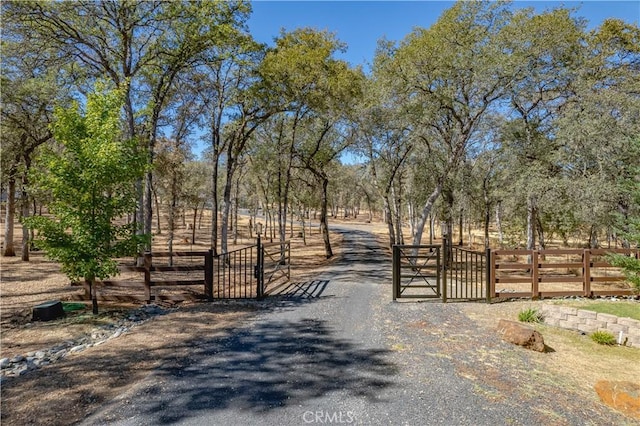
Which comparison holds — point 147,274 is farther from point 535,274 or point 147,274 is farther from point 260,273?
point 535,274

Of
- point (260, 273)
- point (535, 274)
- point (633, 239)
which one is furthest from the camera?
point (260, 273)

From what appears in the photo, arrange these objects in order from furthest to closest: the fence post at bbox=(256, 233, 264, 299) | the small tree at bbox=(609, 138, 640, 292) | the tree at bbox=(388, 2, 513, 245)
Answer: the tree at bbox=(388, 2, 513, 245), the fence post at bbox=(256, 233, 264, 299), the small tree at bbox=(609, 138, 640, 292)

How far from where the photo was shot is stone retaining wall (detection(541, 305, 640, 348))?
637 centimetres

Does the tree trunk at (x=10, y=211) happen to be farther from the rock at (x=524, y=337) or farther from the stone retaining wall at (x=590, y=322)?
the stone retaining wall at (x=590, y=322)

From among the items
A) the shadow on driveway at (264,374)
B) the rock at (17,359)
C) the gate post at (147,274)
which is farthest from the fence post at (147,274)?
the shadow on driveway at (264,374)

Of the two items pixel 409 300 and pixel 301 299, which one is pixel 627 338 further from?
pixel 301 299

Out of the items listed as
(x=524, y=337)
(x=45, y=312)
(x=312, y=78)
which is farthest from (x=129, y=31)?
(x=524, y=337)

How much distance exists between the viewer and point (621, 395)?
423cm

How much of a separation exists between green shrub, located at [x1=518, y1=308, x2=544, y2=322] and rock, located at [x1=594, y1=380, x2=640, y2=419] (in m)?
3.21

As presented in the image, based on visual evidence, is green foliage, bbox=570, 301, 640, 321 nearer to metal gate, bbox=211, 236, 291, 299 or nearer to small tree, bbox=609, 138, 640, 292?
small tree, bbox=609, 138, 640, 292

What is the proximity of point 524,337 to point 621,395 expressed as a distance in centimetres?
172

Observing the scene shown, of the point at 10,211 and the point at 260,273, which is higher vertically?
the point at 10,211

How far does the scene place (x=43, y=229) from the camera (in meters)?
6.77

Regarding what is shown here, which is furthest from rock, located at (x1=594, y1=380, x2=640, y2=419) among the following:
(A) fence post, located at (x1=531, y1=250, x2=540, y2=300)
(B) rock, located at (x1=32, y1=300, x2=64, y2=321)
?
(B) rock, located at (x1=32, y1=300, x2=64, y2=321)
